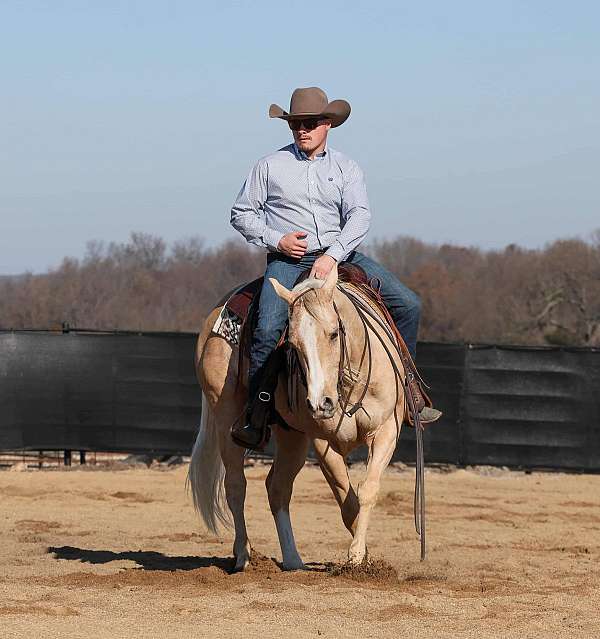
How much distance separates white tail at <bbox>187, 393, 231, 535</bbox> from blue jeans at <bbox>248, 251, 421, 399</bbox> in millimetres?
1059

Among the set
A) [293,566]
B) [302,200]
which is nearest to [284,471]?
[293,566]

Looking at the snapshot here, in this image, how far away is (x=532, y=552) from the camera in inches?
364

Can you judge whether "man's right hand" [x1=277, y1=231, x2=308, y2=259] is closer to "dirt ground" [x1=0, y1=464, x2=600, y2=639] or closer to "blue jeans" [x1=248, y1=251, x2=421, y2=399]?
"blue jeans" [x1=248, y1=251, x2=421, y2=399]

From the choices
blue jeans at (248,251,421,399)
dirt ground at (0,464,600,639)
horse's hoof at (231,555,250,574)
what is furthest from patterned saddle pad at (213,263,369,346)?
dirt ground at (0,464,600,639)

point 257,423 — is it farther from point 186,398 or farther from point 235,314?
point 186,398

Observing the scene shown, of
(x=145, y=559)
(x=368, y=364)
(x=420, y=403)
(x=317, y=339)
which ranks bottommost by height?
(x=145, y=559)

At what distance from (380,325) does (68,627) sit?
2604 mm

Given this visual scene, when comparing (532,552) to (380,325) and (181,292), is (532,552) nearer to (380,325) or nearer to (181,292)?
(380,325)

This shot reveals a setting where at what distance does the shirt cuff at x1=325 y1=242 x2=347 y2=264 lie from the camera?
23.5 ft

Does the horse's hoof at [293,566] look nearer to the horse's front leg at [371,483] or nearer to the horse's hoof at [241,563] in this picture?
the horse's hoof at [241,563]

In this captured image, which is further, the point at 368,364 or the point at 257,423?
the point at 257,423

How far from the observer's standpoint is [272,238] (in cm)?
740

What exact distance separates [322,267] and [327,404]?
39.7 inches

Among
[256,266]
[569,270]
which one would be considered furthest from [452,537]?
[256,266]
